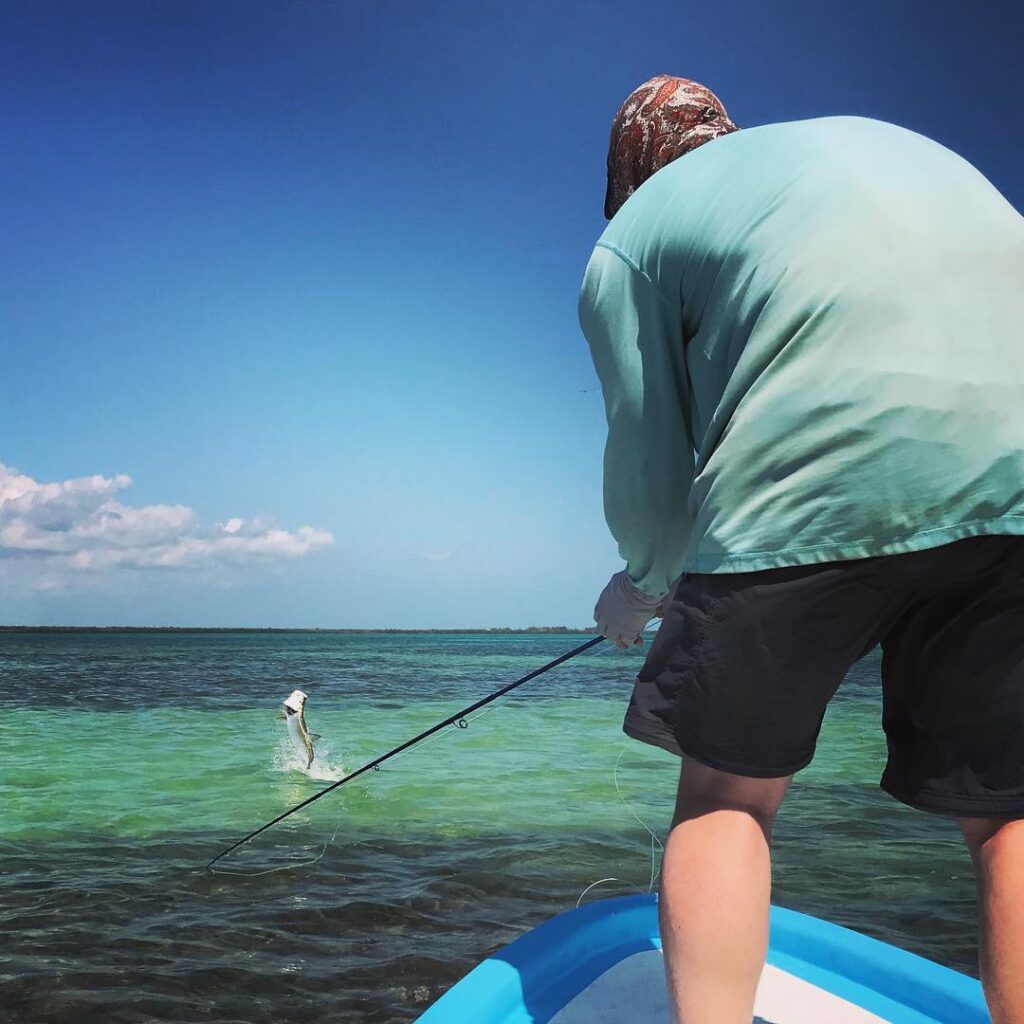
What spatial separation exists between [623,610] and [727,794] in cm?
51

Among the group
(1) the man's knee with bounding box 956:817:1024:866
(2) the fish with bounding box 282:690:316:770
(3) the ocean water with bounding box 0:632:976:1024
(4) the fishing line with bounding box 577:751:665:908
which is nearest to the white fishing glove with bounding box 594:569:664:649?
(1) the man's knee with bounding box 956:817:1024:866

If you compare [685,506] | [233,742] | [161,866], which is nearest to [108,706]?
[233,742]

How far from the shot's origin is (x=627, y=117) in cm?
156

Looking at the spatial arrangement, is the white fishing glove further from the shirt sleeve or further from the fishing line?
the fishing line

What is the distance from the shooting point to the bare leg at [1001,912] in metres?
1.19

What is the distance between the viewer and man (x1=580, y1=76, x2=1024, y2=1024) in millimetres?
1083

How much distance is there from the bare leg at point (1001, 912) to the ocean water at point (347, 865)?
1544mm

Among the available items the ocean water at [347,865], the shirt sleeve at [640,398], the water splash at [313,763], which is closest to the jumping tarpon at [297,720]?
the water splash at [313,763]

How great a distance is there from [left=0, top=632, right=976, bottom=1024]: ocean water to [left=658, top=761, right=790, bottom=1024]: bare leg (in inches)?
59.9

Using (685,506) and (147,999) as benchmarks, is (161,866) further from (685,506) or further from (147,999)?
(685,506)

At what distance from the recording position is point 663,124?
151 centimetres

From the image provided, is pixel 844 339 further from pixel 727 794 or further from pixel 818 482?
pixel 727 794

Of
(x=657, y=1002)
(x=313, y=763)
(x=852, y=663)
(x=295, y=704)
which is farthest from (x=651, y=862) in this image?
(x=313, y=763)

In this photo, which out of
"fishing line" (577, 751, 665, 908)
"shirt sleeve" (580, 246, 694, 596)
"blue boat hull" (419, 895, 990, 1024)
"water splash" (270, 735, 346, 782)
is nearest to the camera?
"shirt sleeve" (580, 246, 694, 596)
